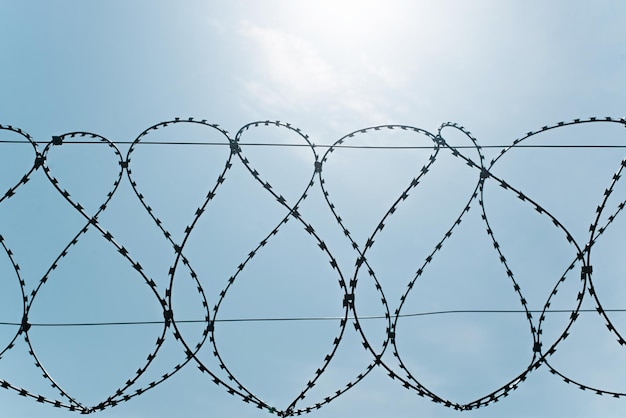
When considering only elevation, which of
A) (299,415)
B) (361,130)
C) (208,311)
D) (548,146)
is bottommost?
(299,415)

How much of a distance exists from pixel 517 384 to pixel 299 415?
194cm

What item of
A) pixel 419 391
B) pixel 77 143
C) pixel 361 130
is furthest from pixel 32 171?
pixel 419 391

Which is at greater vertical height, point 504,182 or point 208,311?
point 504,182

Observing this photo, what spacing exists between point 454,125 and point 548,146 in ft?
4.09

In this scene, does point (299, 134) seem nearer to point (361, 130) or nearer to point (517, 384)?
point (361, 130)

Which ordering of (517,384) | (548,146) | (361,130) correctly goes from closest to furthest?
(517,384) < (361,130) < (548,146)

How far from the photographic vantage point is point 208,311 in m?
6.39

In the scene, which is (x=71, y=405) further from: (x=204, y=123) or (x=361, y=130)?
(x=361, y=130)

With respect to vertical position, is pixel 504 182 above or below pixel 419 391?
above

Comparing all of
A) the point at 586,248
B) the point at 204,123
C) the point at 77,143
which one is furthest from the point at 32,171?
the point at 586,248

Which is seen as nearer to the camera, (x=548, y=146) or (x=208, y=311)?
(x=208, y=311)

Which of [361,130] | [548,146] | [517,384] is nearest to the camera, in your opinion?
[517,384]

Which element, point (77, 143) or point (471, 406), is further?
point (77, 143)

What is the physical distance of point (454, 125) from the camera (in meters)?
7.05
